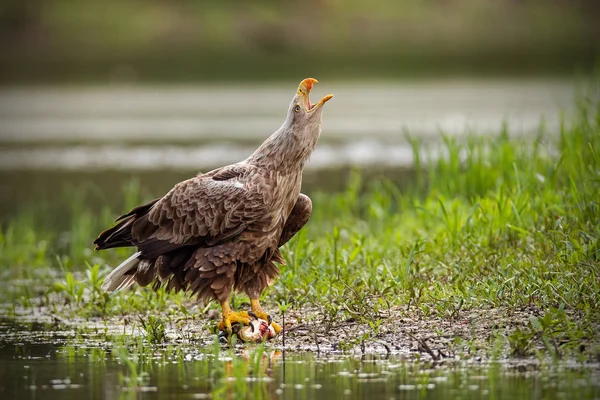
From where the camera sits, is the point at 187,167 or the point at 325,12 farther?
the point at 325,12

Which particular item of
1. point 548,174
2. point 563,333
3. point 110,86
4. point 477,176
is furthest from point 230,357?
point 110,86

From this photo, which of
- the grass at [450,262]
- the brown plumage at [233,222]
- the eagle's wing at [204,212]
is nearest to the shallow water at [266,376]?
the grass at [450,262]

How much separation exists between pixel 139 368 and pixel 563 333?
7.60ft

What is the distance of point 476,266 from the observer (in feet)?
25.8

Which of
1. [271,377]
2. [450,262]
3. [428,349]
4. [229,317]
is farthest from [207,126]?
[271,377]

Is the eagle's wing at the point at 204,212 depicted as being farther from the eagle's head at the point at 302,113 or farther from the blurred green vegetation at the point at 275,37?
the blurred green vegetation at the point at 275,37

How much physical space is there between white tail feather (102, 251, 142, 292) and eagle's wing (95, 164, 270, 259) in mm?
109

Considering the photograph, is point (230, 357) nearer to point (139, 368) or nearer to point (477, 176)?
point (139, 368)

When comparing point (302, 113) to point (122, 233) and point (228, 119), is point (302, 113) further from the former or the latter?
point (228, 119)

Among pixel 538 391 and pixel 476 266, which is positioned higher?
pixel 476 266

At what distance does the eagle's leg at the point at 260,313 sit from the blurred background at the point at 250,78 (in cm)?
746

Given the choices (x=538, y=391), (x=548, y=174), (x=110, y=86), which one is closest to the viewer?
(x=538, y=391)

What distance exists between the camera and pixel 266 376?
612cm

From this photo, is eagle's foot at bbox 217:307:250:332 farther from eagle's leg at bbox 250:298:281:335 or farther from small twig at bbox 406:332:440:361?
small twig at bbox 406:332:440:361
